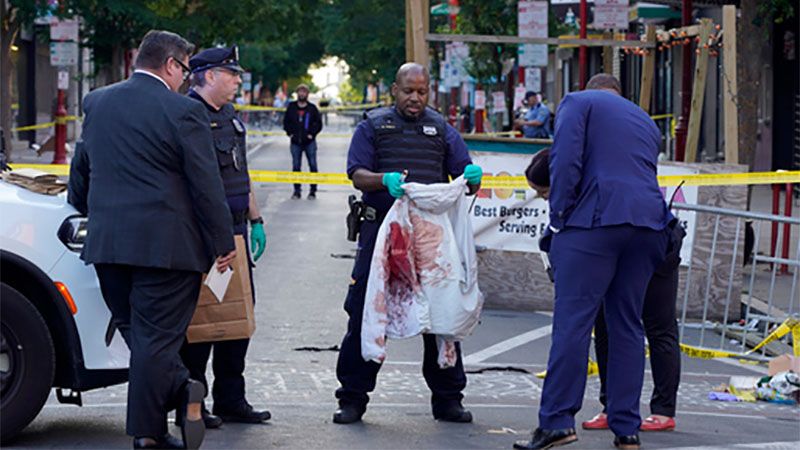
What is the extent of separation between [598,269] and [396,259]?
1.18 metres

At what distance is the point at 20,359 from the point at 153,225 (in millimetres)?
868

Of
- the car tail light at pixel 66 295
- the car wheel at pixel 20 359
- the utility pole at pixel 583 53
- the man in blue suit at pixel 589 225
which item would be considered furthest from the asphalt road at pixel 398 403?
the utility pole at pixel 583 53

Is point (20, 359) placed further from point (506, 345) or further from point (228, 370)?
point (506, 345)

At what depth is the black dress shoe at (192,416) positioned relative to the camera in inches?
262

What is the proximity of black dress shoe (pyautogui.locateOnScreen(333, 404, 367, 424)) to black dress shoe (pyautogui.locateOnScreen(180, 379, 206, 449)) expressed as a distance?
1.24 meters

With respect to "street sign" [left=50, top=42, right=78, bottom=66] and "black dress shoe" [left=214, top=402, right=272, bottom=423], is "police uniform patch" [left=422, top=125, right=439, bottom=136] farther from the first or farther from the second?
"street sign" [left=50, top=42, right=78, bottom=66]

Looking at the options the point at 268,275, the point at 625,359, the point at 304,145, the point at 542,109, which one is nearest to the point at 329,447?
the point at 625,359

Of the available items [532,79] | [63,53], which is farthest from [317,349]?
[532,79]

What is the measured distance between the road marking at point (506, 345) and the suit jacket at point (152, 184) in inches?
156

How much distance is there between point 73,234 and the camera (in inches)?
277

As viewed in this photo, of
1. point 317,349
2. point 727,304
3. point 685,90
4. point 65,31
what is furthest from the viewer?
point 65,31

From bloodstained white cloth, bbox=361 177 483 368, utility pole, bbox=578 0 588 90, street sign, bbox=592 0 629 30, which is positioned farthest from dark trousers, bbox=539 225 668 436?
street sign, bbox=592 0 629 30

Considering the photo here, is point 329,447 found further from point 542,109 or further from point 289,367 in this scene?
point 542,109

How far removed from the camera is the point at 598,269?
7086mm
